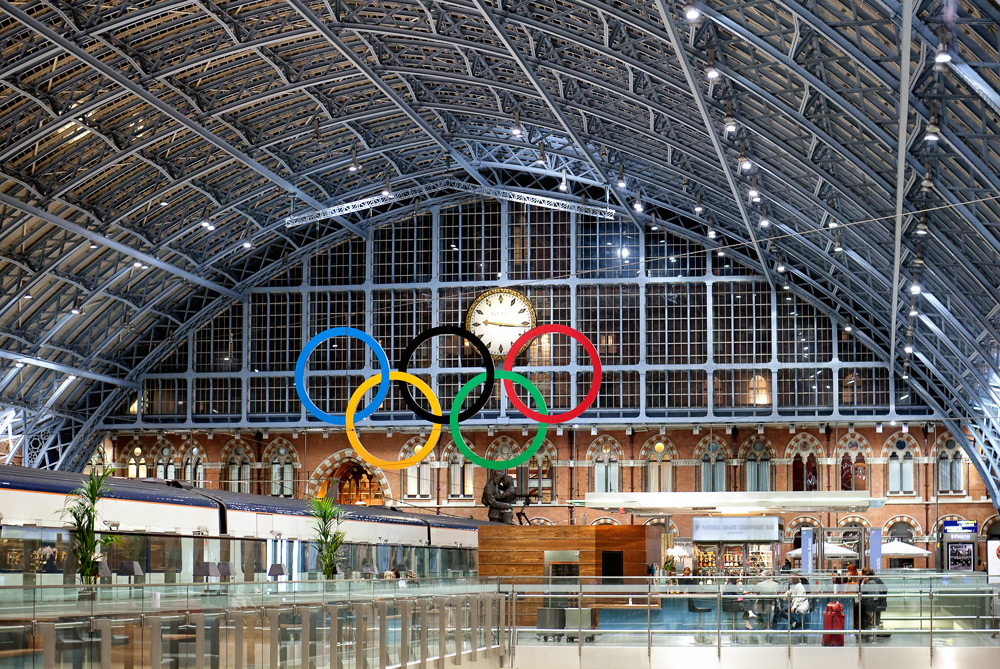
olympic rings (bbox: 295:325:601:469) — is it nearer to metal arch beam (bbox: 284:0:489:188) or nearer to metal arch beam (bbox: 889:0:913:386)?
metal arch beam (bbox: 284:0:489:188)

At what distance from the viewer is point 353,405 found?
43438 millimetres

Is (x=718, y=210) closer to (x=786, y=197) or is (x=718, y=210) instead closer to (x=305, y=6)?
(x=786, y=197)

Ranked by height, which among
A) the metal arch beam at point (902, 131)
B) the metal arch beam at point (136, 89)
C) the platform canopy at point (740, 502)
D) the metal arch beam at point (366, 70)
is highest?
the metal arch beam at point (366, 70)

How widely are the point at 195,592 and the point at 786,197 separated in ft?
112

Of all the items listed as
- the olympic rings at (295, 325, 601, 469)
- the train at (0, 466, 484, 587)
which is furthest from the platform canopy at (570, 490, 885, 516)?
the train at (0, 466, 484, 587)

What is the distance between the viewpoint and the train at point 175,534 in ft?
82.2

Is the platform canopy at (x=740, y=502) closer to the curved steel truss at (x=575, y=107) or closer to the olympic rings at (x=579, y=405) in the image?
the olympic rings at (x=579, y=405)

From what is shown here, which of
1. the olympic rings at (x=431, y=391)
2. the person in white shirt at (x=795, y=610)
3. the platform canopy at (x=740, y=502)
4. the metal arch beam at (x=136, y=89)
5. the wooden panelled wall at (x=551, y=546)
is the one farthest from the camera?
the platform canopy at (x=740, y=502)

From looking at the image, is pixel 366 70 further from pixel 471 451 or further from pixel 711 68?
pixel 711 68

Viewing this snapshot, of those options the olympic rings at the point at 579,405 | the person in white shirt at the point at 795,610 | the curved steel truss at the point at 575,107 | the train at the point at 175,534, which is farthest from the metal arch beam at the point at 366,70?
the person in white shirt at the point at 795,610

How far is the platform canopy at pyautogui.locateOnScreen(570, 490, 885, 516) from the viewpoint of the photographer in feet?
Answer: 124

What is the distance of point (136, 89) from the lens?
38281 mm

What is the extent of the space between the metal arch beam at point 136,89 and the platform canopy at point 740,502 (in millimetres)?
17963

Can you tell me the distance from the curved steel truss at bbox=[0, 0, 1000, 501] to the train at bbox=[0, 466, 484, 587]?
1328 cm
